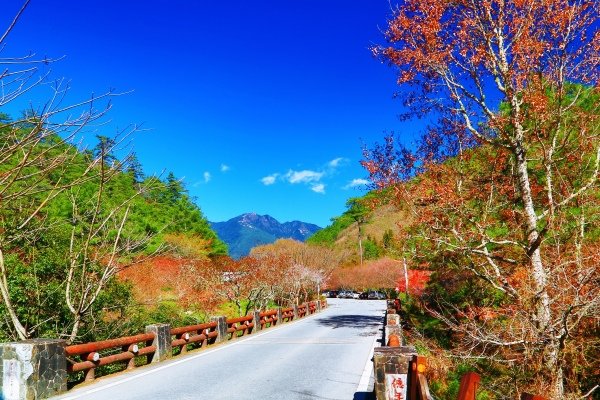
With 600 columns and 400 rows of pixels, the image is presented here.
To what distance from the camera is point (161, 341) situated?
38.6ft

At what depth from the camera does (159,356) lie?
11.6 metres

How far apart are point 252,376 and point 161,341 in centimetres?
359

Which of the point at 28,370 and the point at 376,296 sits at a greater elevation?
the point at 28,370

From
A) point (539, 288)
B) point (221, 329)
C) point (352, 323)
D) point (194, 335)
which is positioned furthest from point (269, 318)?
point (539, 288)

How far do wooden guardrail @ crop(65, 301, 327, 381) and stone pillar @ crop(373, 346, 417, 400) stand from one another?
5783 mm

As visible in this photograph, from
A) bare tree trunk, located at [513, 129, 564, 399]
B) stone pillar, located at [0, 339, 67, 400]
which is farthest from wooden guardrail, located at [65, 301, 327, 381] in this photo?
bare tree trunk, located at [513, 129, 564, 399]

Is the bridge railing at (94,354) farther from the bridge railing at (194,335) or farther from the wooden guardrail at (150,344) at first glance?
the bridge railing at (194,335)

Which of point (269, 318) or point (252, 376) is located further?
point (269, 318)

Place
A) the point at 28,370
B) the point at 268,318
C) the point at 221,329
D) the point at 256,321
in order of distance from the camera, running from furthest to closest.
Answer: the point at 268,318 < the point at 256,321 < the point at 221,329 < the point at 28,370

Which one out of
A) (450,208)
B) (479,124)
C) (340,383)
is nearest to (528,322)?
(450,208)

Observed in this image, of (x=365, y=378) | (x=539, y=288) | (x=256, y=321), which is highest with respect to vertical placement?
(x=539, y=288)

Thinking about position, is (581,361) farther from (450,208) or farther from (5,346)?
(5,346)

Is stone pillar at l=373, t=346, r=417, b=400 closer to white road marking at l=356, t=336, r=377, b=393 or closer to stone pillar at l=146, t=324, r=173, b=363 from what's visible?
white road marking at l=356, t=336, r=377, b=393

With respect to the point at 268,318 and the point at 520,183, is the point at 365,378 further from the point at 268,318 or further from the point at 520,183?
the point at 268,318
